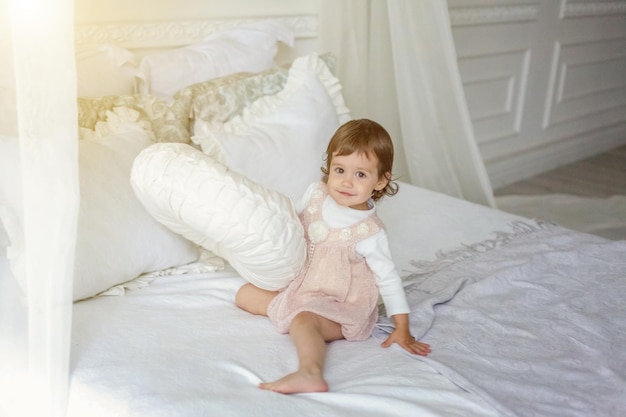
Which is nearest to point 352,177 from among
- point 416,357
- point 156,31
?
point 416,357

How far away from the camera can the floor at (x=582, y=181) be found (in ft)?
12.0

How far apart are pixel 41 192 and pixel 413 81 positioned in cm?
169

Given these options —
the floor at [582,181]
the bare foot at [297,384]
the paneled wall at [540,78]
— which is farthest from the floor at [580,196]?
the bare foot at [297,384]

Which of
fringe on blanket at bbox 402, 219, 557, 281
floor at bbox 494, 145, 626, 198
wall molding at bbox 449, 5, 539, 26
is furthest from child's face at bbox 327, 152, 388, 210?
floor at bbox 494, 145, 626, 198

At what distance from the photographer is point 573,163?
4262 millimetres

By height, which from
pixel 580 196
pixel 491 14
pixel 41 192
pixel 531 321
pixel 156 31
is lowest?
pixel 580 196

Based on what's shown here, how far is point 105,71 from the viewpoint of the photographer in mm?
1858

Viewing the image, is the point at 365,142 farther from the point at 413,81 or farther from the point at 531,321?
the point at 413,81

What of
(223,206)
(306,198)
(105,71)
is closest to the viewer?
(223,206)

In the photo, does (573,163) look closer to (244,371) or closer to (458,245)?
(458,245)

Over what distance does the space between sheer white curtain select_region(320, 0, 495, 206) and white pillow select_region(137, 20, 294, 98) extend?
0.22m

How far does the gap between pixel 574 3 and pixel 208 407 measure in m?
3.56

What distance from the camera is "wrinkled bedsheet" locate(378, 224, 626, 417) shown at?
3.84 ft

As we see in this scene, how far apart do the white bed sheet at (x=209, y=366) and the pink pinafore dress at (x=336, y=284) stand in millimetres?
43
